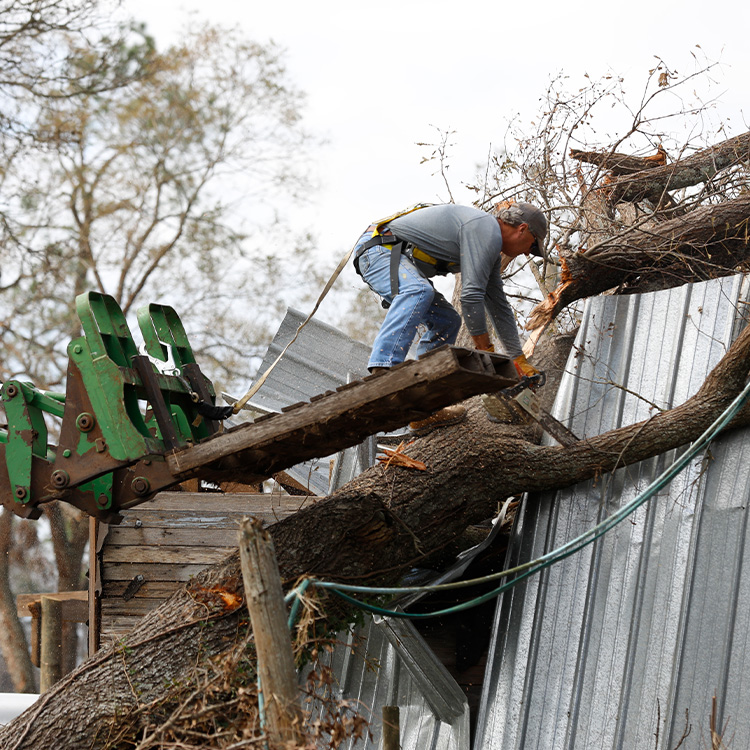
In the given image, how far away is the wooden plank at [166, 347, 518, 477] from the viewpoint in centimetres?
374

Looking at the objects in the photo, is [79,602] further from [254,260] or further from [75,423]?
[254,260]

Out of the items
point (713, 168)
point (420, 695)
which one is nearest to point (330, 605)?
point (420, 695)

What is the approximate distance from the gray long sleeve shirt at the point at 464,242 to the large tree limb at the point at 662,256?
2.07 metres

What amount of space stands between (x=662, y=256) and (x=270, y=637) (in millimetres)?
5065

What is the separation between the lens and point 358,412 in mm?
3967

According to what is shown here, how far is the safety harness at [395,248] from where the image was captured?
492 centimetres

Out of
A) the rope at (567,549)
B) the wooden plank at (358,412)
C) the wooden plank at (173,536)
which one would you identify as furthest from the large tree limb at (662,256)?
the wooden plank at (358,412)

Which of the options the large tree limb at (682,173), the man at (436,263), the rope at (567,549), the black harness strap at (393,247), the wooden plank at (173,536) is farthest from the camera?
the large tree limb at (682,173)

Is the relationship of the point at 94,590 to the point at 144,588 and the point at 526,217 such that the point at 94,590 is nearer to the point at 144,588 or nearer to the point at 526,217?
the point at 144,588

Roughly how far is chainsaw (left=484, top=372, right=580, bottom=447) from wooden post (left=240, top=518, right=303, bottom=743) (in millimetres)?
2310

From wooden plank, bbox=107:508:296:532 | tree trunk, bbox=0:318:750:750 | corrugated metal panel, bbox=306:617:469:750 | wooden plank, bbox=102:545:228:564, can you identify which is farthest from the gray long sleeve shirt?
wooden plank, bbox=102:545:228:564

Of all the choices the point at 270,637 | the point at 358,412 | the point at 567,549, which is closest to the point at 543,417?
the point at 567,549

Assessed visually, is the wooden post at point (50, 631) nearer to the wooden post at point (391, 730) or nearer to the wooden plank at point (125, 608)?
the wooden plank at point (125, 608)

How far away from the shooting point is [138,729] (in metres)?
4.13
